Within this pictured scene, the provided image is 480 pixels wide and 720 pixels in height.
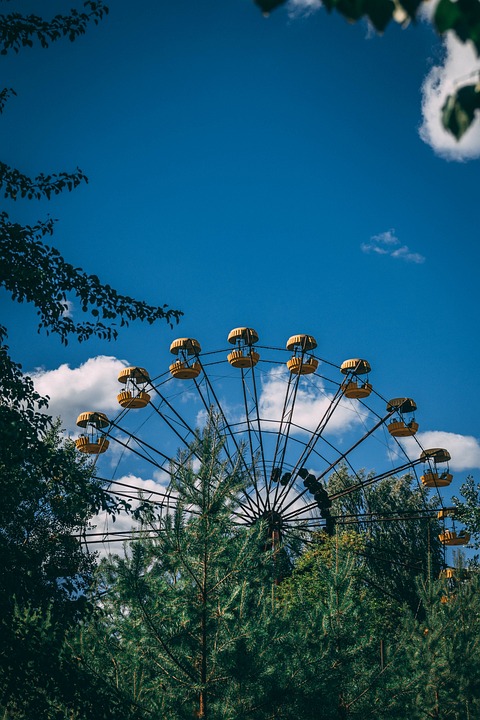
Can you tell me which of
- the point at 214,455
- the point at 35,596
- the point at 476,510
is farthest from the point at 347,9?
the point at 476,510

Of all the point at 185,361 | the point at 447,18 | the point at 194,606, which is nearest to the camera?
the point at 447,18

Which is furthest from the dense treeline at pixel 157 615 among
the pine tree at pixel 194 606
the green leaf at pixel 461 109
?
the green leaf at pixel 461 109

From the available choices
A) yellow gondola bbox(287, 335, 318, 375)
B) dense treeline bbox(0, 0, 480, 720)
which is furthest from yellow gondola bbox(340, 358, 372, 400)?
dense treeline bbox(0, 0, 480, 720)

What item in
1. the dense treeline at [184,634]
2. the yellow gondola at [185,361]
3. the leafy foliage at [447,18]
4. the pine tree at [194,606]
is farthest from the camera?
the yellow gondola at [185,361]

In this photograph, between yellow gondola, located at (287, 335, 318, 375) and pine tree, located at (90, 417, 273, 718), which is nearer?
pine tree, located at (90, 417, 273, 718)

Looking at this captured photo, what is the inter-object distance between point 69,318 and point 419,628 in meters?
7.39

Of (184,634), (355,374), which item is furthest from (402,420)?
(184,634)

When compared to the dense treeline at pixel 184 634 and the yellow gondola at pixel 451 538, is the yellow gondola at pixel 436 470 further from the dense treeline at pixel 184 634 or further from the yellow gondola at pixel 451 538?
the dense treeline at pixel 184 634

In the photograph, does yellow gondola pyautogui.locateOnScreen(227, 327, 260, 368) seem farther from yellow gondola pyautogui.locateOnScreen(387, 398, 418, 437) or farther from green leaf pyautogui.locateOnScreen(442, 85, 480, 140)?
green leaf pyautogui.locateOnScreen(442, 85, 480, 140)

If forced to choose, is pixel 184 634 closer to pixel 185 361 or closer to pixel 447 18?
pixel 447 18

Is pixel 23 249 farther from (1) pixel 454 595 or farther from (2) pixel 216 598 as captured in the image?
(1) pixel 454 595

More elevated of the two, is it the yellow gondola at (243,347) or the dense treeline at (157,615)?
the yellow gondola at (243,347)

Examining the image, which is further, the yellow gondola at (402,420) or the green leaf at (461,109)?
the yellow gondola at (402,420)

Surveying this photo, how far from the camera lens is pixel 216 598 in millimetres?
5750
